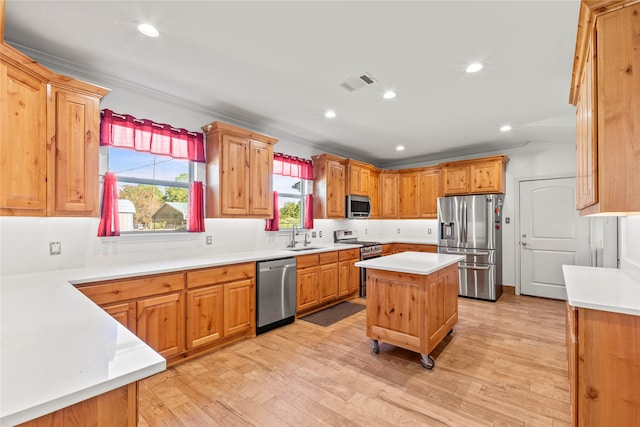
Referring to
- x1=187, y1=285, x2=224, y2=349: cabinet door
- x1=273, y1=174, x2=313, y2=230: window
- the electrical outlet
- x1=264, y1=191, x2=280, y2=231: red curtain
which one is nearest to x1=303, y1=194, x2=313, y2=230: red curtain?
x1=273, y1=174, x2=313, y2=230: window

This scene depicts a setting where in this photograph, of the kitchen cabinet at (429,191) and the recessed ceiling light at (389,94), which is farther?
the kitchen cabinet at (429,191)

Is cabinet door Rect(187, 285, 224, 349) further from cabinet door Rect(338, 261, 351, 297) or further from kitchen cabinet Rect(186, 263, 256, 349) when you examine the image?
cabinet door Rect(338, 261, 351, 297)

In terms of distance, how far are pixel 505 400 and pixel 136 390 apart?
2506 millimetres

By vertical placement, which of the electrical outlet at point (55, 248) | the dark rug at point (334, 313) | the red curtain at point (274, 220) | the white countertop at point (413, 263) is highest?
the red curtain at point (274, 220)

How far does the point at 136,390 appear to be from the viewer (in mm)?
902

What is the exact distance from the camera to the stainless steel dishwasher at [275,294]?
3.40 meters

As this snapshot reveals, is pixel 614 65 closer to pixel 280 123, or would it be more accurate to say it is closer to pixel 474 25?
pixel 474 25

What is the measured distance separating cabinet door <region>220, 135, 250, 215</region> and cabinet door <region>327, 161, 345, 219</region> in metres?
1.77

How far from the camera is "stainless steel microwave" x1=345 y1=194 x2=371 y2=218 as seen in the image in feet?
17.8

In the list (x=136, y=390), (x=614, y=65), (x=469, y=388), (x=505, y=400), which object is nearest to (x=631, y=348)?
(x=505, y=400)

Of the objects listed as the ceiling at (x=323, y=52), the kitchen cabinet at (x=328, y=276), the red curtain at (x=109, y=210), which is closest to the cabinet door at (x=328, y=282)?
the kitchen cabinet at (x=328, y=276)

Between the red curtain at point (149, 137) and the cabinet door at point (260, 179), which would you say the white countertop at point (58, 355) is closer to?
the red curtain at point (149, 137)

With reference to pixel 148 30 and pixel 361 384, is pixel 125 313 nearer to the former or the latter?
pixel 361 384

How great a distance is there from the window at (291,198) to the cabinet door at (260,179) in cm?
57
